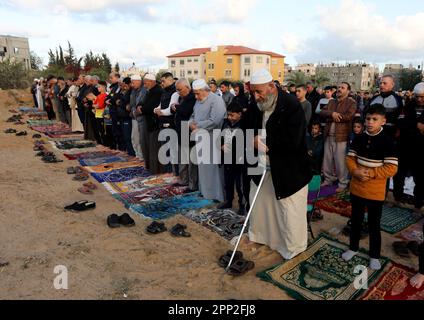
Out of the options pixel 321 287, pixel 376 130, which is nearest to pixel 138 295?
pixel 321 287

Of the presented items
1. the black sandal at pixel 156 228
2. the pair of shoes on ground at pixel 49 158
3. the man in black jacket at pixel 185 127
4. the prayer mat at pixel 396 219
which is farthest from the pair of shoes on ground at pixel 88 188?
the prayer mat at pixel 396 219

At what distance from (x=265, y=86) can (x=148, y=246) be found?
241 cm

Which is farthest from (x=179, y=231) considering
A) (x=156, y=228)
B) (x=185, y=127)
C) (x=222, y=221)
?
(x=185, y=127)

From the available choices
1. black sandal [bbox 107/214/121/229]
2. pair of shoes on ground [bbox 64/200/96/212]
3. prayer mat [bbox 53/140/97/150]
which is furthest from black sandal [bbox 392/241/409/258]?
prayer mat [bbox 53/140/97/150]

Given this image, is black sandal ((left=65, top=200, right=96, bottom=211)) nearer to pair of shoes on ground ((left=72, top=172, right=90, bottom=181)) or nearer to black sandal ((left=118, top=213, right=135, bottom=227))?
black sandal ((left=118, top=213, right=135, bottom=227))

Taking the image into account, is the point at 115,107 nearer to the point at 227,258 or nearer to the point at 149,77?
the point at 149,77

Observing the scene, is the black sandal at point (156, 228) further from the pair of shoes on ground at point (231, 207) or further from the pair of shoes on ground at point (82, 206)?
the pair of shoes on ground at point (82, 206)

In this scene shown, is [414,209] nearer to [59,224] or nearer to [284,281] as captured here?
[284,281]

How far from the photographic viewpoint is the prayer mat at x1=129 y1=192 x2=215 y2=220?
512cm

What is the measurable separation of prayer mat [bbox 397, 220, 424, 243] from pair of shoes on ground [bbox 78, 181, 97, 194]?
204 inches

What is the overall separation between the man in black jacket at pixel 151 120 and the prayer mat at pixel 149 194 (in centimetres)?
100

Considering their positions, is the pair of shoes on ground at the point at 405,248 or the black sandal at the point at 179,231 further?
the black sandal at the point at 179,231

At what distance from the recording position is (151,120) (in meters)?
7.12

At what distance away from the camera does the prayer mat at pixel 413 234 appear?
14.0 feet
